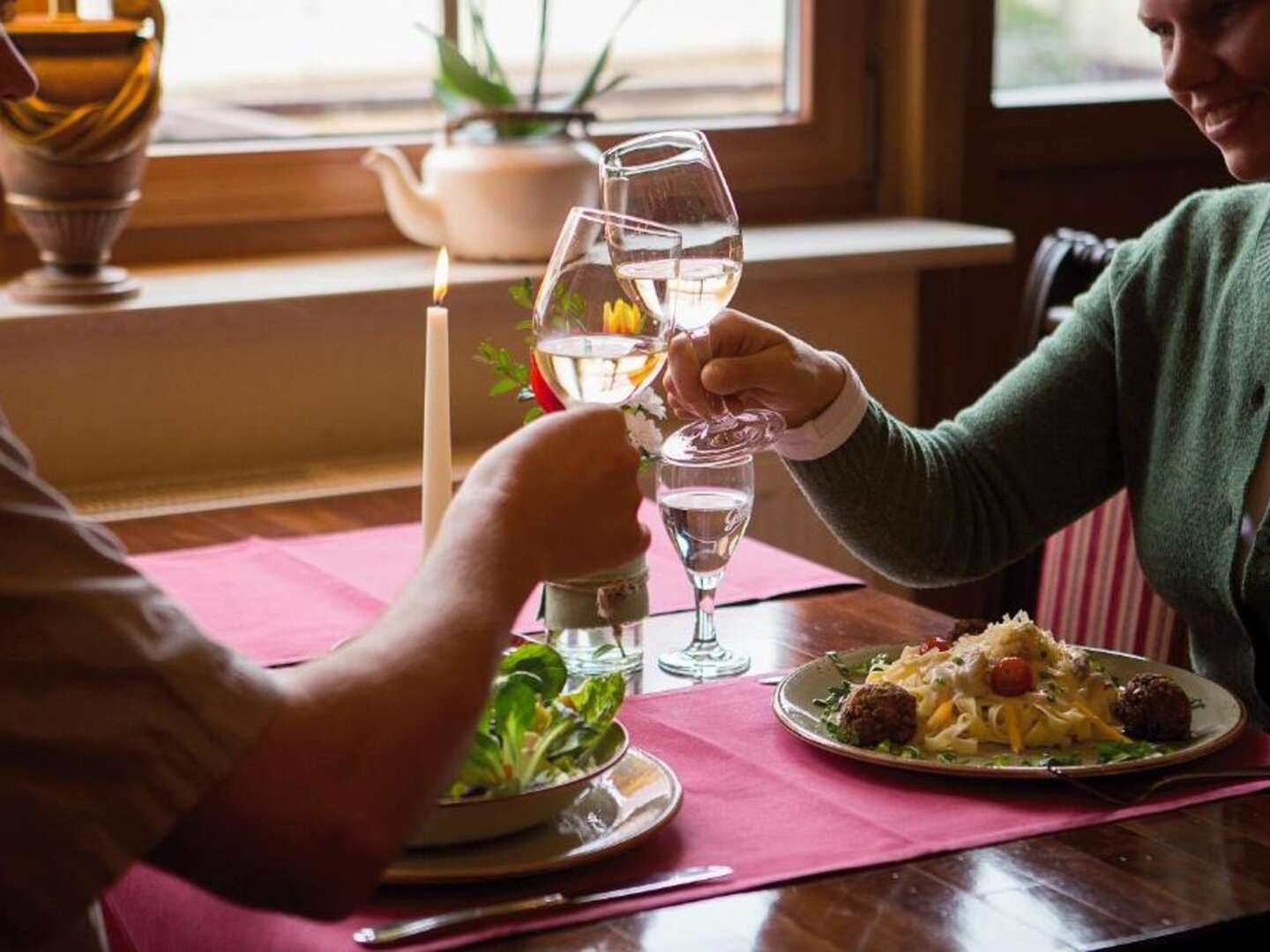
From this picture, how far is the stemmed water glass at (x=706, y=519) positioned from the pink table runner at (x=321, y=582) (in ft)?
0.55

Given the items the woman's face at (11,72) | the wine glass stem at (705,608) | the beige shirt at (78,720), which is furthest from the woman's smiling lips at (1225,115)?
the beige shirt at (78,720)

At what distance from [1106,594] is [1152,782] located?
819mm

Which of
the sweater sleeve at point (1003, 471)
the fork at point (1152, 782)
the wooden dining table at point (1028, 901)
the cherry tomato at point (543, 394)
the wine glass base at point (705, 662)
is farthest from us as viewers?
the sweater sleeve at point (1003, 471)

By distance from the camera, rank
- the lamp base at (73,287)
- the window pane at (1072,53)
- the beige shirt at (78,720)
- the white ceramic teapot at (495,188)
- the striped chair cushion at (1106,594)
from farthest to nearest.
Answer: the window pane at (1072,53) → the white ceramic teapot at (495,188) → the lamp base at (73,287) → the striped chair cushion at (1106,594) → the beige shirt at (78,720)

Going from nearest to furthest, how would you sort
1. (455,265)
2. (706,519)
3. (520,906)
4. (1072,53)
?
(520,906) < (706,519) < (455,265) < (1072,53)

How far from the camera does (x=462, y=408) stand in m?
2.56

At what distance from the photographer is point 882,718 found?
122 cm

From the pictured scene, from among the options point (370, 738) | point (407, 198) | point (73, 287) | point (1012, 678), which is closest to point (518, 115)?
point (407, 198)

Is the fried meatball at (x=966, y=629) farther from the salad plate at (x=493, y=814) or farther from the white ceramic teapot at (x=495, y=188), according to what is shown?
the white ceramic teapot at (x=495, y=188)

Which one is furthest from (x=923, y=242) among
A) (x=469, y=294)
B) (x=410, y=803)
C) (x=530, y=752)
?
(x=410, y=803)

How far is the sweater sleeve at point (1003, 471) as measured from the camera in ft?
5.55

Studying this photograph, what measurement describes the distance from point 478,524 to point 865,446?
0.72 m

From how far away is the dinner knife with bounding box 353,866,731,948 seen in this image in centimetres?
99

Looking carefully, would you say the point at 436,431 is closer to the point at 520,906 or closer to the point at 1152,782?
the point at 520,906
